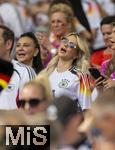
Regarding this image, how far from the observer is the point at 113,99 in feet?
14.5

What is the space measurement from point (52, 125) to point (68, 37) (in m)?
3.45

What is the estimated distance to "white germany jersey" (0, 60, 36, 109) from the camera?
23.1 feet

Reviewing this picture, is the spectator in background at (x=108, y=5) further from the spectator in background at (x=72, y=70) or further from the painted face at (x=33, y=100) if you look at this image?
the painted face at (x=33, y=100)

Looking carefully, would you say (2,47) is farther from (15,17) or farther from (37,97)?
(37,97)

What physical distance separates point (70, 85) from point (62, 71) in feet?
0.82

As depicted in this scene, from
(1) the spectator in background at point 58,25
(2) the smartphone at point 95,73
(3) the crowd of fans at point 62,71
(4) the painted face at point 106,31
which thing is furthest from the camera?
(1) the spectator in background at point 58,25

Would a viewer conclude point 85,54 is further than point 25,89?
Yes

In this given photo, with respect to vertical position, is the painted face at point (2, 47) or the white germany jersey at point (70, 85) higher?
the painted face at point (2, 47)

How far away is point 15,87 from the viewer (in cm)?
716

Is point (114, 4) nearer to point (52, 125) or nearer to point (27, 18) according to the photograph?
point (27, 18)

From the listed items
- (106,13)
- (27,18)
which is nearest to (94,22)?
(106,13)

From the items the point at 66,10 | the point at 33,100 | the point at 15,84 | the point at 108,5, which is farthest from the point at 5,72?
the point at 108,5

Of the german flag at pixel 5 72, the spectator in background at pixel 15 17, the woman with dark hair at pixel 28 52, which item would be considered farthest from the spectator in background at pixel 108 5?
the german flag at pixel 5 72

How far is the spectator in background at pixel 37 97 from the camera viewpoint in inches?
199
